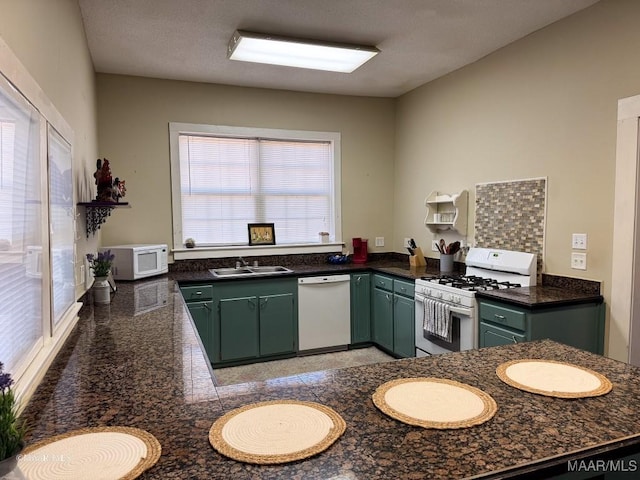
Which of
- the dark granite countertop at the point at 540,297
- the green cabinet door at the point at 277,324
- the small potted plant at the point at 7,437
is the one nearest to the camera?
the small potted plant at the point at 7,437

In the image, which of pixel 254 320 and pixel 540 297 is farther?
pixel 254 320

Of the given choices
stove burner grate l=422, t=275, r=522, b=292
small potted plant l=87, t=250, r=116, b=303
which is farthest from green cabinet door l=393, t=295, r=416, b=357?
small potted plant l=87, t=250, r=116, b=303

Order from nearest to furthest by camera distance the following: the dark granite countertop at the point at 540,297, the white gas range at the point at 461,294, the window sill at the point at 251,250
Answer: the dark granite countertop at the point at 540,297 < the white gas range at the point at 461,294 < the window sill at the point at 251,250

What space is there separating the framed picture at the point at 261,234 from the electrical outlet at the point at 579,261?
285 centimetres

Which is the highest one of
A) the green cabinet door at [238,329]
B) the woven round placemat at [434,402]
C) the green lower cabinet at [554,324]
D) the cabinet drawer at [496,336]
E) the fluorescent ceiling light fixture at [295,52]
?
the fluorescent ceiling light fixture at [295,52]

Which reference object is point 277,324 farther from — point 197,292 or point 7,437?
point 7,437

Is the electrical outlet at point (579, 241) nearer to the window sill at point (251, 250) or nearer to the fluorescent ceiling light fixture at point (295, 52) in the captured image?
the fluorescent ceiling light fixture at point (295, 52)

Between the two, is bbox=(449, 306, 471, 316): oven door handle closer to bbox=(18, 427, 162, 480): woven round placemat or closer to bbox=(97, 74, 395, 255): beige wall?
bbox=(97, 74, 395, 255): beige wall

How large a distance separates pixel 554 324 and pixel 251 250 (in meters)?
2.94

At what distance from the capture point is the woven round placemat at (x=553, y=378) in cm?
128

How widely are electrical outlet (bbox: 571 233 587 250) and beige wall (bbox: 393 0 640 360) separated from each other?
1.3 inches

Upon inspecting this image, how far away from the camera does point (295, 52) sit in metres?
3.29

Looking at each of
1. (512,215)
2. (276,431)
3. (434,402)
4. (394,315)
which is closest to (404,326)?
(394,315)

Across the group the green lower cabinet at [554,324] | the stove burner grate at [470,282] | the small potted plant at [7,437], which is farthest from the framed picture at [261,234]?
the small potted plant at [7,437]
